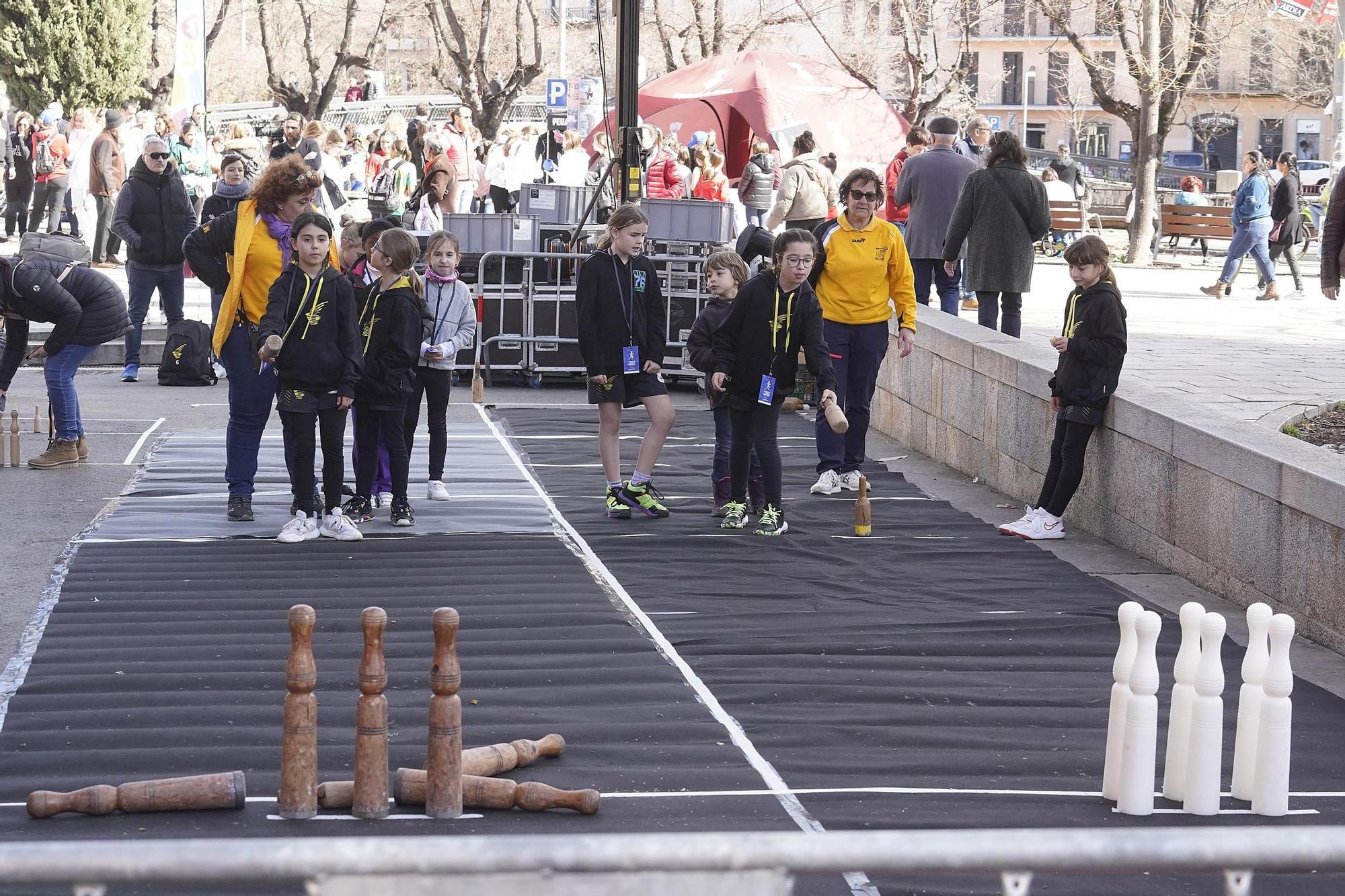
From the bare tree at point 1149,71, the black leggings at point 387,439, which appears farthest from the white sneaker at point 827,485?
the bare tree at point 1149,71

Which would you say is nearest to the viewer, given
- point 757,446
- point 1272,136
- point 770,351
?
point 770,351

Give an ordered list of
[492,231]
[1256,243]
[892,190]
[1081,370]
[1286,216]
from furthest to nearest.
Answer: [1286,216], [1256,243], [892,190], [492,231], [1081,370]

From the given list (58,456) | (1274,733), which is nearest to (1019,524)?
(1274,733)

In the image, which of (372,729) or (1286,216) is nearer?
(372,729)

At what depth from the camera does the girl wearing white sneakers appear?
9281mm

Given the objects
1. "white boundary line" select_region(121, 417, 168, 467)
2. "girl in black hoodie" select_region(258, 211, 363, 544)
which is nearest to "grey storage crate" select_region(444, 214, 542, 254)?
"white boundary line" select_region(121, 417, 168, 467)

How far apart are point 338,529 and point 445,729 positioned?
14.4 feet

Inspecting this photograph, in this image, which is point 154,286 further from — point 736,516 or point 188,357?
point 736,516

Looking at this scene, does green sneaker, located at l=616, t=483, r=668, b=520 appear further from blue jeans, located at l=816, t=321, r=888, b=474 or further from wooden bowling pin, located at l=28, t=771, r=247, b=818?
wooden bowling pin, located at l=28, t=771, r=247, b=818

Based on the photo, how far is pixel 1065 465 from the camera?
8984 millimetres

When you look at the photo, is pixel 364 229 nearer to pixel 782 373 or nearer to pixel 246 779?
pixel 782 373

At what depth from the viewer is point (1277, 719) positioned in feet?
15.8

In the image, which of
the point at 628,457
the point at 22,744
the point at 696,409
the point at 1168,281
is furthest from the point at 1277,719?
the point at 1168,281

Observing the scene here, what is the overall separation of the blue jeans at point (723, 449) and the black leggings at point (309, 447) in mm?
2149
